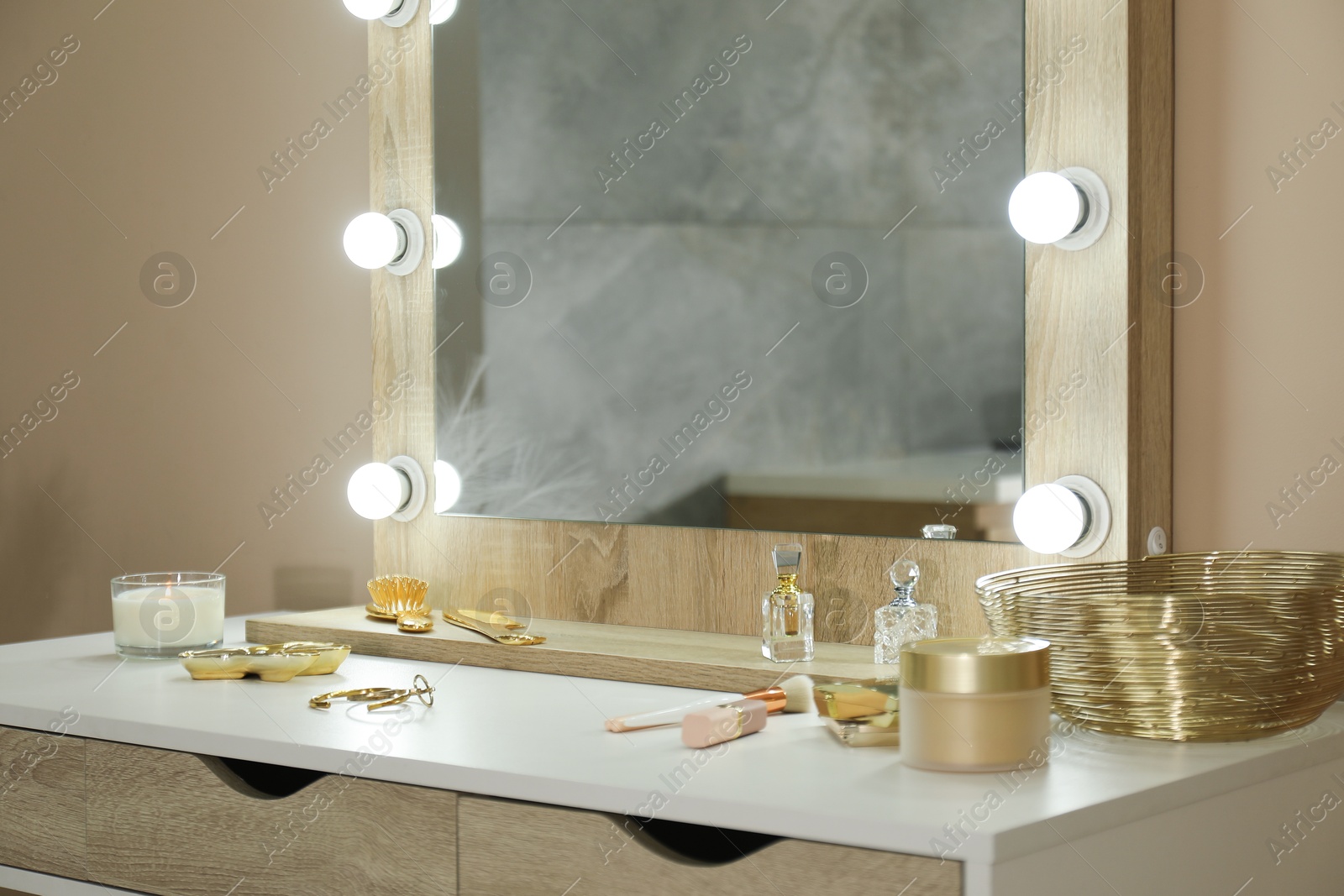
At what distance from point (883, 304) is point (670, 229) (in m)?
0.26

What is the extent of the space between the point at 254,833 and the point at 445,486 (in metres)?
0.61

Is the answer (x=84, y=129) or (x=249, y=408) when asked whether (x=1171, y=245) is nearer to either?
(x=249, y=408)

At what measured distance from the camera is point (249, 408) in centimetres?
184

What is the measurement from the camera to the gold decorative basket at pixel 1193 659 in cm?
90

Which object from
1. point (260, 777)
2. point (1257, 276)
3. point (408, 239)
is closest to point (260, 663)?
point (260, 777)

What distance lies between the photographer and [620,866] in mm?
833

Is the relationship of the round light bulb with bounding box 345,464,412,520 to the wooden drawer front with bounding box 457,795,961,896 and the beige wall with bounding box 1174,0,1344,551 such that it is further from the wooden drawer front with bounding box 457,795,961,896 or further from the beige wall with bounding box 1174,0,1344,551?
the beige wall with bounding box 1174,0,1344,551

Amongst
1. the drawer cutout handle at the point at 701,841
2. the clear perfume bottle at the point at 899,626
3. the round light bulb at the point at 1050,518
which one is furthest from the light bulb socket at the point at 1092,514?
the drawer cutout handle at the point at 701,841

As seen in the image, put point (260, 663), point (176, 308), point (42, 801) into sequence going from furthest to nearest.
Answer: point (176, 308)
point (260, 663)
point (42, 801)

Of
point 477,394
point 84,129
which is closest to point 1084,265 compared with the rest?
point 477,394

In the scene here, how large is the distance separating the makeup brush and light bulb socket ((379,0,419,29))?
92 cm

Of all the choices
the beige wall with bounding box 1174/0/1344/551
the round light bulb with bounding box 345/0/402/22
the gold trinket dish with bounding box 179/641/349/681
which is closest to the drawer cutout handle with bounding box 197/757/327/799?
the gold trinket dish with bounding box 179/641/349/681

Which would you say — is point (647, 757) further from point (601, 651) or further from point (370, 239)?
point (370, 239)

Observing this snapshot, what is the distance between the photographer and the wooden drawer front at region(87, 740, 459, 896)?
2.99ft
